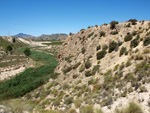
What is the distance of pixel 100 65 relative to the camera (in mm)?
17859

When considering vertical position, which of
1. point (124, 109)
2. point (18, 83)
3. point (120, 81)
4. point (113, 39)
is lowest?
point (18, 83)

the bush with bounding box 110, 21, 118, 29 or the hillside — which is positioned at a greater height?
the bush with bounding box 110, 21, 118, 29

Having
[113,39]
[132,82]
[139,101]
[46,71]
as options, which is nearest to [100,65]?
[113,39]

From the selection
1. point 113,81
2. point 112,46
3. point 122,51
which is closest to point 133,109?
point 113,81

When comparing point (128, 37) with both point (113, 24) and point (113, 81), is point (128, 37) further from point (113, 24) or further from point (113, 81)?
point (113, 81)

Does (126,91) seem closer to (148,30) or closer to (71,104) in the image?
(71,104)

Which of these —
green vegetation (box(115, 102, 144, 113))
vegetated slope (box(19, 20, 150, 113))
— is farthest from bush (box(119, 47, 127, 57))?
green vegetation (box(115, 102, 144, 113))

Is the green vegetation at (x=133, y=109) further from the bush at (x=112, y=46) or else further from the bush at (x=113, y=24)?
the bush at (x=113, y=24)

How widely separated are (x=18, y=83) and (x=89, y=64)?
59.3ft

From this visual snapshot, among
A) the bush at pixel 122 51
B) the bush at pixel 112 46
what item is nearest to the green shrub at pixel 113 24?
the bush at pixel 112 46

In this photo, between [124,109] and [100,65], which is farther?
[100,65]

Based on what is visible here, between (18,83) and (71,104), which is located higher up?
(71,104)

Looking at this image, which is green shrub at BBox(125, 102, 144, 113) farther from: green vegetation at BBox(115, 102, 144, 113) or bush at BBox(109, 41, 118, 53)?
bush at BBox(109, 41, 118, 53)

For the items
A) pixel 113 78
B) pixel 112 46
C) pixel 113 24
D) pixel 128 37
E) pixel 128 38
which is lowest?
pixel 113 78
